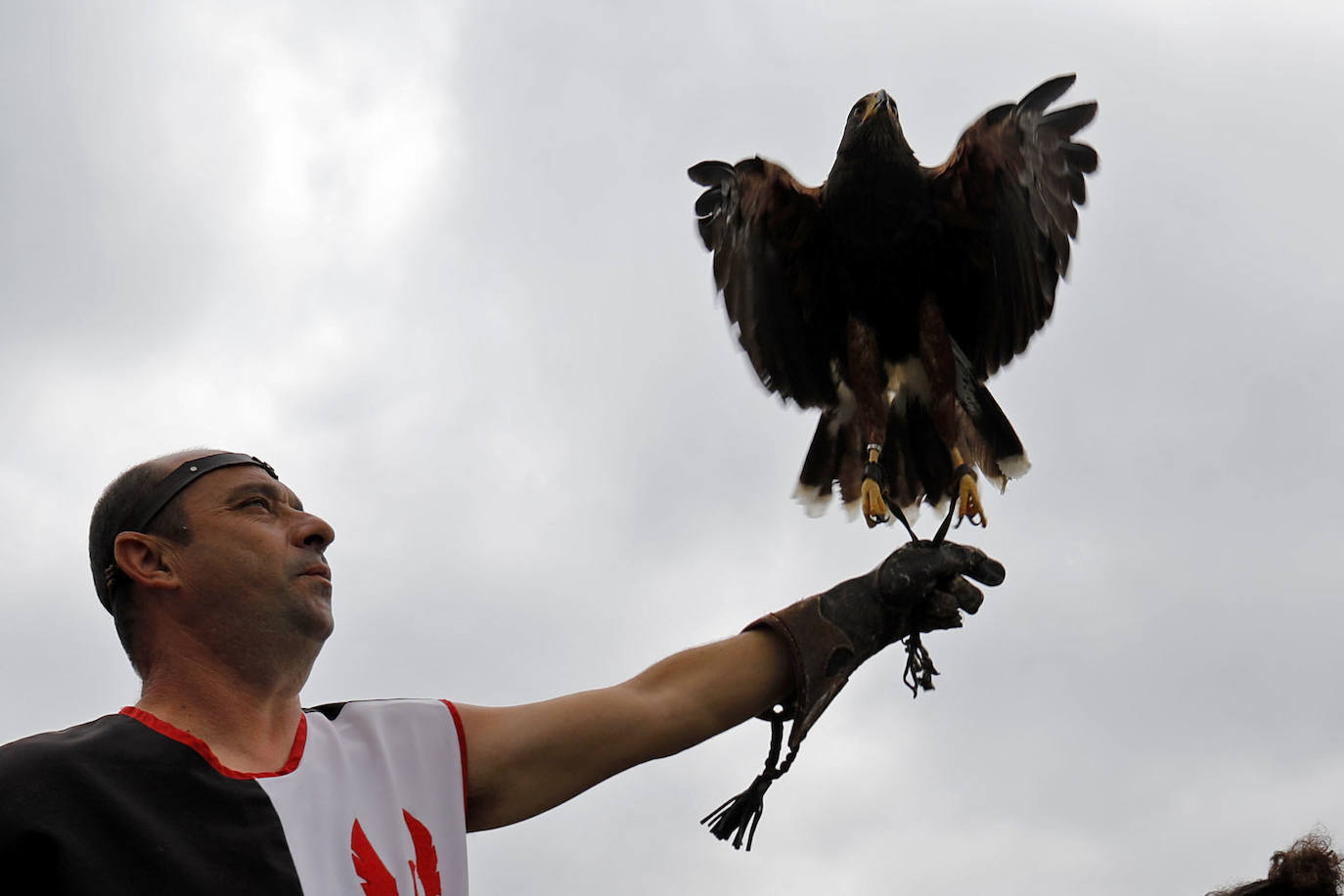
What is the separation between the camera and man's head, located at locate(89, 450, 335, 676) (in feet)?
6.75

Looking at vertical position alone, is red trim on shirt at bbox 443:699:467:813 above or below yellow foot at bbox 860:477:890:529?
below

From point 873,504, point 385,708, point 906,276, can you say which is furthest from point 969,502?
point 385,708

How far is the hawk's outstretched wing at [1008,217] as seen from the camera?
141 inches

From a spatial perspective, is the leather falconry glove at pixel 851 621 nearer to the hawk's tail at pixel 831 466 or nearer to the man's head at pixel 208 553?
the man's head at pixel 208 553

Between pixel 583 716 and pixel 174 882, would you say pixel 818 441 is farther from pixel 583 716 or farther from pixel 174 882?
pixel 174 882

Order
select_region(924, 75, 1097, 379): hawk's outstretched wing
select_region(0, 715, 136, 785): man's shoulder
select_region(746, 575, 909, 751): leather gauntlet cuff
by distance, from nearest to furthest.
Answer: select_region(0, 715, 136, 785): man's shoulder → select_region(746, 575, 909, 751): leather gauntlet cuff → select_region(924, 75, 1097, 379): hawk's outstretched wing

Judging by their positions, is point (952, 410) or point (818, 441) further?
point (818, 441)

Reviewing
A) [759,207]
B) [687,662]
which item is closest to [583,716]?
[687,662]

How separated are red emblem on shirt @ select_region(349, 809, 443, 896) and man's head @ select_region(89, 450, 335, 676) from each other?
13.1 inches

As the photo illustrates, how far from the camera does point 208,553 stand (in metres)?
2.09

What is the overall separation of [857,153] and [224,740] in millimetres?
2468

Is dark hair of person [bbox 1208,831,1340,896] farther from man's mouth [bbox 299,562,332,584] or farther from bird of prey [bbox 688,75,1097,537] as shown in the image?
man's mouth [bbox 299,562,332,584]

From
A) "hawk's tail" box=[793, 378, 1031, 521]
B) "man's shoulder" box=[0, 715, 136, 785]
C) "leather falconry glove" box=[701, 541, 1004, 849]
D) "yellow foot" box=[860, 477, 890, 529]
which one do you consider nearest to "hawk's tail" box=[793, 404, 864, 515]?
"hawk's tail" box=[793, 378, 1031, 521]

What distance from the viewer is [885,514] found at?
3080 millimetres
